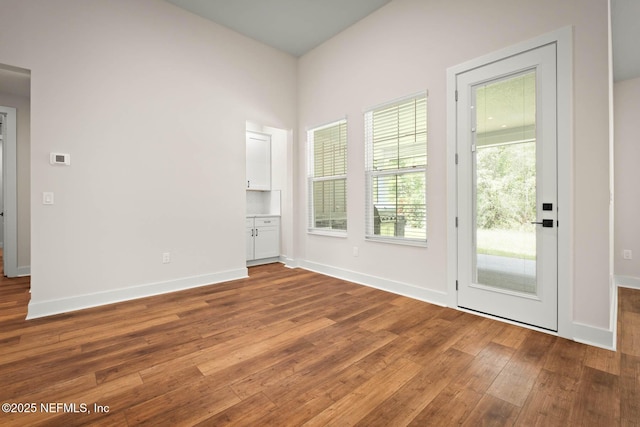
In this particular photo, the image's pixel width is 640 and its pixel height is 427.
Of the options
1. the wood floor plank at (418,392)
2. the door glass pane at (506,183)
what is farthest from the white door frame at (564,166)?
the wood floor plank at (418,392)

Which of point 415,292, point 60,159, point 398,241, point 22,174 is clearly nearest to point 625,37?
point 398,241

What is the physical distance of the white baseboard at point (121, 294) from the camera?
291 centimetres

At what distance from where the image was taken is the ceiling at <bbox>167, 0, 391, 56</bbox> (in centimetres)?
369

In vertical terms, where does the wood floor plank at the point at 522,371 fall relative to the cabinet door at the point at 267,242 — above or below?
below

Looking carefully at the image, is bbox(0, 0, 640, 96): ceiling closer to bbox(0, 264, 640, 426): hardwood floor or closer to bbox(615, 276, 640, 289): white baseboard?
bbox(615, 276, 640, 289): white baseboard

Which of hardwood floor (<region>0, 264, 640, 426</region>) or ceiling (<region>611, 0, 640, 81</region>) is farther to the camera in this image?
ceiling (<region>611, 0, 640, 81</region>)

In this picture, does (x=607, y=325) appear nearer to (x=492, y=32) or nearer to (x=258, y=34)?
(x=492, y=32)

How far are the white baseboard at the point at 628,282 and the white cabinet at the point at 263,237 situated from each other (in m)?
5.27

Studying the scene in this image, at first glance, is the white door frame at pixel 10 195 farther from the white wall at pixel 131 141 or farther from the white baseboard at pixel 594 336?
the white baseboard at pixel 594 336

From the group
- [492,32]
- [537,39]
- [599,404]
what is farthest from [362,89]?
[599,404]

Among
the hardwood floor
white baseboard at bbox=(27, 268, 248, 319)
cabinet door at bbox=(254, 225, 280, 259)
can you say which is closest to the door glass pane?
the hardwood floor

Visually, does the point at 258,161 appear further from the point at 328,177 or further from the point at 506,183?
the point at 506,183

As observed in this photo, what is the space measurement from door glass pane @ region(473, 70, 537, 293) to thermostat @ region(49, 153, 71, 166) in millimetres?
4167

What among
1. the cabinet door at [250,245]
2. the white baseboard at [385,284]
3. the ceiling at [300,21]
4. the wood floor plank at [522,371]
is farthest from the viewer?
the cabinet door at [250,245]
